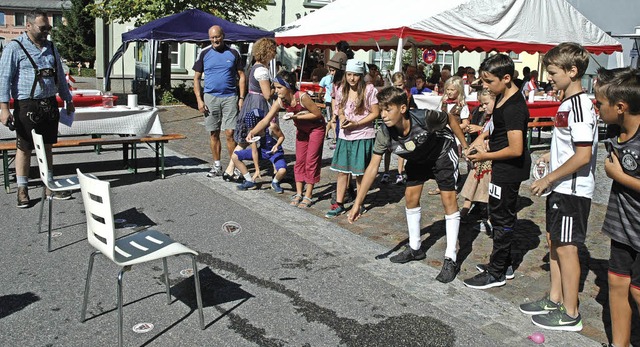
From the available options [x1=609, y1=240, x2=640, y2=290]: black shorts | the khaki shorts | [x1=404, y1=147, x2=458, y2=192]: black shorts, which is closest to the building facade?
the khaki shorts

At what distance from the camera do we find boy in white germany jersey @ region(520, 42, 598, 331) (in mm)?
3910

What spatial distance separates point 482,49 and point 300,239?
7669 mm

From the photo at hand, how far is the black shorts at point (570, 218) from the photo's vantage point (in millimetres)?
4051

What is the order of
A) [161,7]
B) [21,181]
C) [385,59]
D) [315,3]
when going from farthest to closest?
[385,59] → [315,3] → [161,7] → [21,181]

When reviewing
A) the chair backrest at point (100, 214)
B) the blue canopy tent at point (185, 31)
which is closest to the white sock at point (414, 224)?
the chair backrest at point (100, 214)

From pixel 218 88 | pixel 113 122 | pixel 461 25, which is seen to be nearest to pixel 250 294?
pixel 218 88

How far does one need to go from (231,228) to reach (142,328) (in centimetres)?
253

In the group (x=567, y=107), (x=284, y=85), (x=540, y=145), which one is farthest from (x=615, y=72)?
(x=540, y=145)

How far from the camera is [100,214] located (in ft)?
12.5

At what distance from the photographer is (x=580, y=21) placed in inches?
547

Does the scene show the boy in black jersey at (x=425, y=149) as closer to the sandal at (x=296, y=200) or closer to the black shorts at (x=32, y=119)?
the sandal at (x=296, y=200)

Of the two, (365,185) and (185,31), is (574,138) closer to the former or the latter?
(365,185)

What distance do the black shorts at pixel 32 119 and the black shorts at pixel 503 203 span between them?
5.09 metres

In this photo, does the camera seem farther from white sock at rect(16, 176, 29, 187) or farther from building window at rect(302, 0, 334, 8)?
building window at rect(302, 0, 334, 8)
